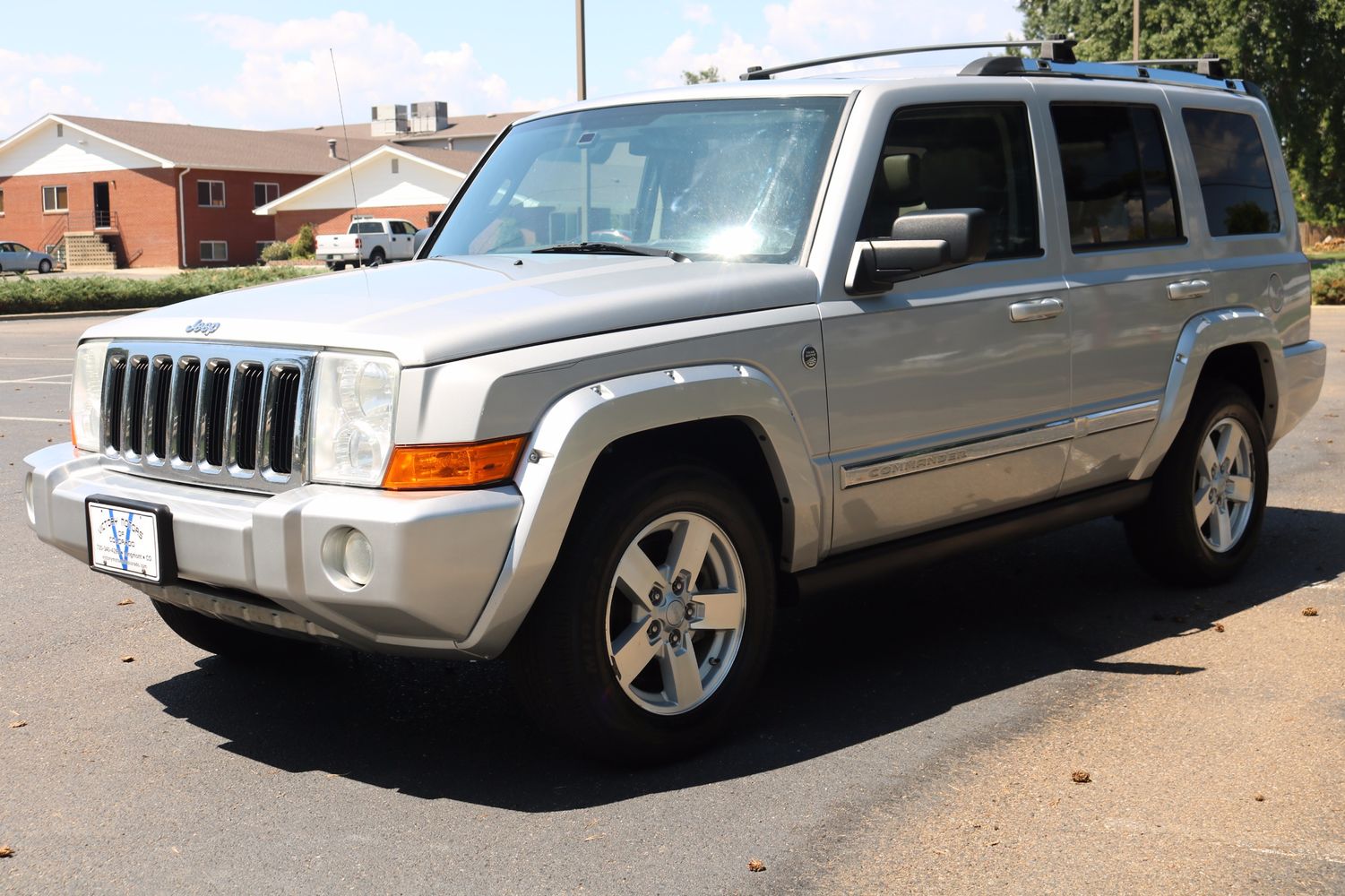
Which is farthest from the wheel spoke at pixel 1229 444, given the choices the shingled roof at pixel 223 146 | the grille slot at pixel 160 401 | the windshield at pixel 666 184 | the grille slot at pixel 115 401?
the shingled roof at pixel 223 146

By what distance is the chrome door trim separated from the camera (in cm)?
489

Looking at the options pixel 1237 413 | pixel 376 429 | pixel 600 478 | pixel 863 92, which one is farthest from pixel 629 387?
pixel 1237 413

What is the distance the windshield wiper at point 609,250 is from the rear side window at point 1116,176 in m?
1.69

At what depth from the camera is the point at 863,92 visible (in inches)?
199

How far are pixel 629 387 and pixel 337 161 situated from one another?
226 ft

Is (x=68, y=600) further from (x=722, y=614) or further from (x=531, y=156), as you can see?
(x=722, y=614)

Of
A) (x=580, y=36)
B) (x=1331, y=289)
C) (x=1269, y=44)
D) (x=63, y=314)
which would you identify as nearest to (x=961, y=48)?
(x=580, y=36)

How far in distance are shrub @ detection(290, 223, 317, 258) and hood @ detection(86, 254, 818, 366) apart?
2234 inches

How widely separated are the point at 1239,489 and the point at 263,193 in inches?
2481

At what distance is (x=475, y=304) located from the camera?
14.0ft

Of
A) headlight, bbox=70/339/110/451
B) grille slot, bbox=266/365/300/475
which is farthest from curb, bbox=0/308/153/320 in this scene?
grille slot, bbox=266/365/300/475

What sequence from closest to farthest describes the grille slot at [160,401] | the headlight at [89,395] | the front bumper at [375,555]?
the front bumper at [375,555] < the grille slot at [160,401] < the headlight at [89,395]

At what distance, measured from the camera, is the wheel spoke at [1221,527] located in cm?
667

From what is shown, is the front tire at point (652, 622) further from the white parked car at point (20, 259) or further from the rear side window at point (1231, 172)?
the white parked car at point (20, 259)
